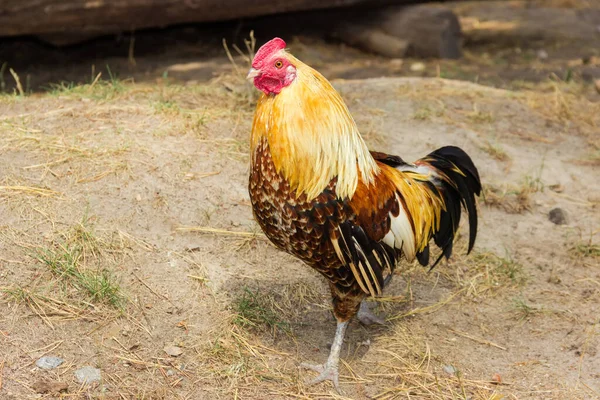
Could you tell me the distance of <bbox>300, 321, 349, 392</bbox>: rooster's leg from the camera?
3645 millimetres

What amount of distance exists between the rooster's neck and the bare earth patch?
1.07 m

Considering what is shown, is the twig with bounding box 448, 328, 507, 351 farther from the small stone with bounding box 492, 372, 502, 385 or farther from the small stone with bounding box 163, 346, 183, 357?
the small stone with bounding box 163, 346, 183, 357

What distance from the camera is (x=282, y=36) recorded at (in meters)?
8.91

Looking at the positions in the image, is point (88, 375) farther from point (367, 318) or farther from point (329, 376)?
point (367, 318)

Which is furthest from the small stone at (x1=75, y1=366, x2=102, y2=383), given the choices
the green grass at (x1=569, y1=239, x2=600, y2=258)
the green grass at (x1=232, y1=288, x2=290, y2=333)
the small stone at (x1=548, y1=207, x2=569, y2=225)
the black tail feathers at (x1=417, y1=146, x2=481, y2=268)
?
the small stone at (x1=548, y1=207, x2=569, y2=225)

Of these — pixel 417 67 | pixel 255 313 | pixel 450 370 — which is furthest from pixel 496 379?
pixel 417 67

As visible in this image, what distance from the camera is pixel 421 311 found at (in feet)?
A: 14.0

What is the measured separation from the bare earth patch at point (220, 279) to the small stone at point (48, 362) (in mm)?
36

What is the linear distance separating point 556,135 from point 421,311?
2.81 meters

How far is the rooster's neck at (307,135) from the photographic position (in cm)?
317

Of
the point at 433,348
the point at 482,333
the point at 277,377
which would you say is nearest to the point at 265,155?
the point at 277,377

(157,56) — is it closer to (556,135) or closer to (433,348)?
(556,135)

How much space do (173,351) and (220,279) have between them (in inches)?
24.5

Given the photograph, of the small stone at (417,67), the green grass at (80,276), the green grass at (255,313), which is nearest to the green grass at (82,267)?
the green grass at (80,276)
